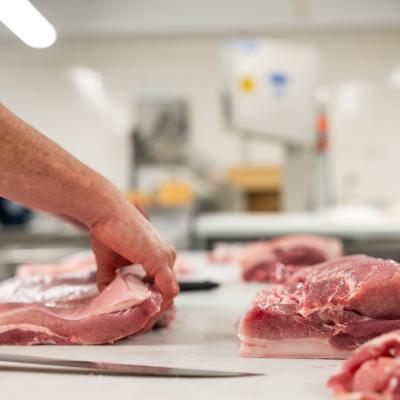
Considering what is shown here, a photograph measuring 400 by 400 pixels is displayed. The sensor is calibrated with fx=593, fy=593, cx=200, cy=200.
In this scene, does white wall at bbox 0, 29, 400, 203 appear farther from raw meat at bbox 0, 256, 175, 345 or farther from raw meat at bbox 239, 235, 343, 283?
raw meat at bbox 0, 256, 175, 345

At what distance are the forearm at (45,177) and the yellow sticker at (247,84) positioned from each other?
3479 millimetres

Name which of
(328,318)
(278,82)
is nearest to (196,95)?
(278,82)

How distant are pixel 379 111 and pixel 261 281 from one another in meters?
6.06

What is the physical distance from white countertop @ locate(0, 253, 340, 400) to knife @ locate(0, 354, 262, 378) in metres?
0.01

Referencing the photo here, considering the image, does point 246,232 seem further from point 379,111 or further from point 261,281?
point 379,111

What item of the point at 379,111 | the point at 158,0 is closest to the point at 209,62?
the point at 158,0

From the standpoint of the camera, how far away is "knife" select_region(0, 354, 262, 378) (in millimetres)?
1019

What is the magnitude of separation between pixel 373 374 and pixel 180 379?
0.33 meters

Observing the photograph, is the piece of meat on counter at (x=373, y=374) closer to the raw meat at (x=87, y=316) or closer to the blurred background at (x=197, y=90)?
the raw meat at (x=87, y=316)

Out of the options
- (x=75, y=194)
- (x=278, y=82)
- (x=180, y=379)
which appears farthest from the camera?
(x=278, y=82)

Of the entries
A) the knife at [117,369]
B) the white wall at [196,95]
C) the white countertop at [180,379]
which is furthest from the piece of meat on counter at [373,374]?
the white wall at [196,95]

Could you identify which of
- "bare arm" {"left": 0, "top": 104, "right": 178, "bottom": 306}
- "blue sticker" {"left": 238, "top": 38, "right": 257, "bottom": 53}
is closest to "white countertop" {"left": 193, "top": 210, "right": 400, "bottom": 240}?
"blue sticker" {"left": 238, "top": 38, "right": 257, "bottom": 53}

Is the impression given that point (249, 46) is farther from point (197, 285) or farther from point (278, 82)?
point (197, 285)

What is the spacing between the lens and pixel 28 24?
3.95m
